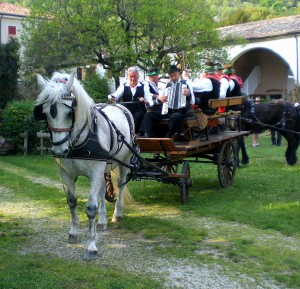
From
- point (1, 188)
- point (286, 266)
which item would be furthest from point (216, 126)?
point (286, 266)

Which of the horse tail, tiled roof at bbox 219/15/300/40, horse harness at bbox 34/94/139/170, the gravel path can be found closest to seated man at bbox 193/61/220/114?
the horse tail

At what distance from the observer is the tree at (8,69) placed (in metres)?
24.5

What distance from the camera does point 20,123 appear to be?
A: 1881cm

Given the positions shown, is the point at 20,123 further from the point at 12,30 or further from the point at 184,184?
the point at 12,30

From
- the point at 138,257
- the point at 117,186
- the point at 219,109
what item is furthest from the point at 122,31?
the point at 138,257

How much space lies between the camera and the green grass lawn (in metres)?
5.77

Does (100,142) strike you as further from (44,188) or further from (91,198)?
(44,188)

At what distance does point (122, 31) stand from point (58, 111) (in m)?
15.6

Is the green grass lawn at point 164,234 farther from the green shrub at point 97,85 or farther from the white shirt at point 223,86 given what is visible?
the green shrub at point 97,85

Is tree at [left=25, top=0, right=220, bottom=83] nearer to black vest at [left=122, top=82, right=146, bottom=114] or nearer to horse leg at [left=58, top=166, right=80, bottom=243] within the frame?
black vest at [left=122, top=82, right=146, bottom=114]

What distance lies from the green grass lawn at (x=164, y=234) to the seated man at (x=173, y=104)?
137 cm

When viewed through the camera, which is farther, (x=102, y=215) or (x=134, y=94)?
(x=134, y=94)

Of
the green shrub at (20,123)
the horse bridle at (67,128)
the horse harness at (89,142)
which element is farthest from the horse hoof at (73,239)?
the green shrub at (20,123)

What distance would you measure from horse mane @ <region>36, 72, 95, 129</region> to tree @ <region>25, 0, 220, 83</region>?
1482 centimetres
